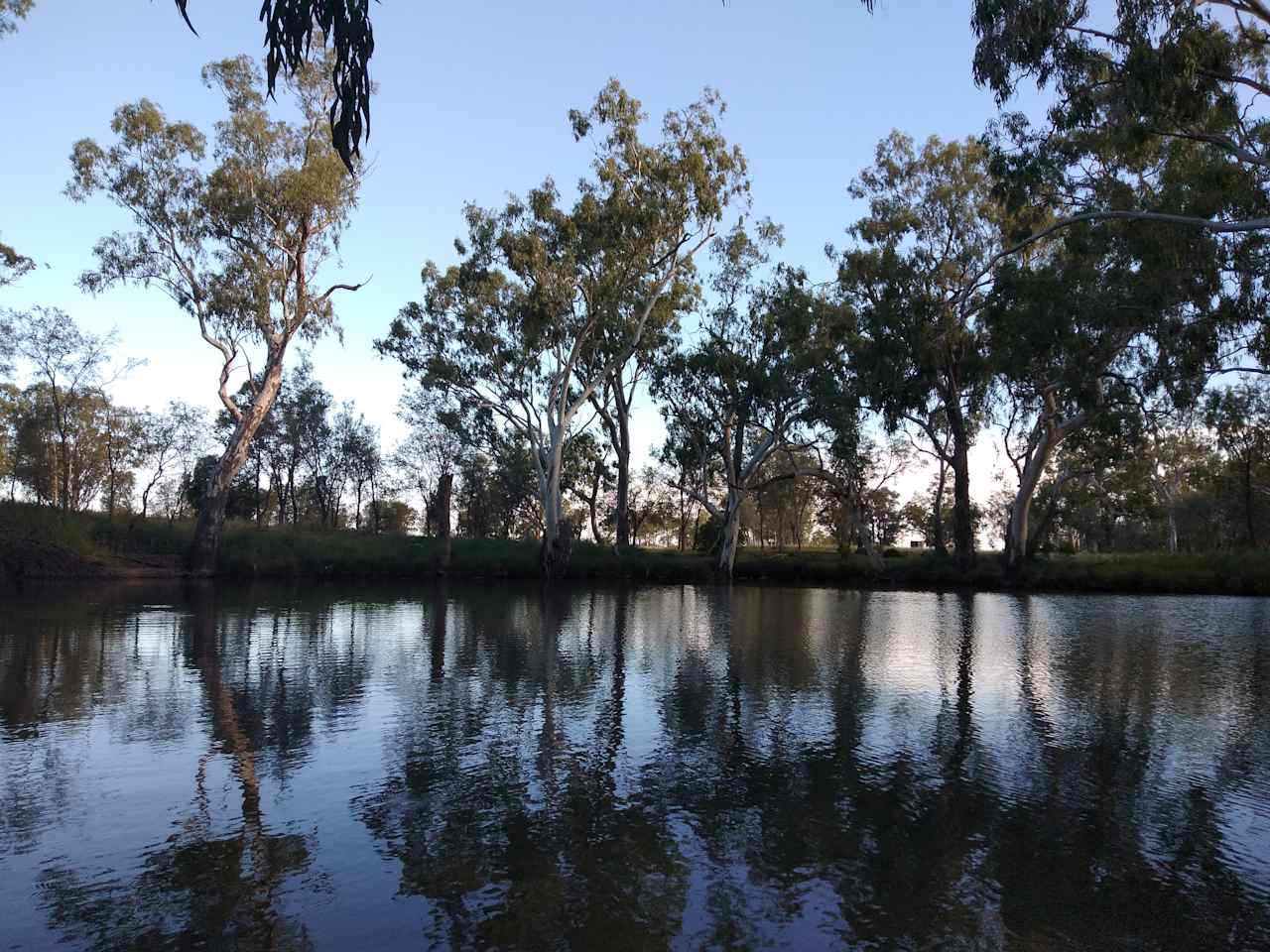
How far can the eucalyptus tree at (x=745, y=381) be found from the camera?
3922 cm

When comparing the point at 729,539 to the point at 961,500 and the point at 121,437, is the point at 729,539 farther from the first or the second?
the point at 121,437

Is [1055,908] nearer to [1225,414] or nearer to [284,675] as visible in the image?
[284,675]

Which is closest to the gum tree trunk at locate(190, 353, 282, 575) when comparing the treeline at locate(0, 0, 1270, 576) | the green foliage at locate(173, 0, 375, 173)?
the treeline at locate(0, 0, 1270, 576)

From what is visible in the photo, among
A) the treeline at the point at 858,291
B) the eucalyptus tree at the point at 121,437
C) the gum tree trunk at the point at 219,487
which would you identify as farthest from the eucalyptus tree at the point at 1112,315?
the eucalyptus tree at the point at 121,437

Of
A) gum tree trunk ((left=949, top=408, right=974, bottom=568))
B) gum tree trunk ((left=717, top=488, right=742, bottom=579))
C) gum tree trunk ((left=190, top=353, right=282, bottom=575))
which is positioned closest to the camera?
gum tree trunk ((left=190, top=353, right=282, bottom=575))

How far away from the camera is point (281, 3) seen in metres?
4.11

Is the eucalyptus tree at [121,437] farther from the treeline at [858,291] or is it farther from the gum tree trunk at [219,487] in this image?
the gum tree trunk at [219,487]

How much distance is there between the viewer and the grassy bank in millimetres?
30484

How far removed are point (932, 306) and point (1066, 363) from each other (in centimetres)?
483

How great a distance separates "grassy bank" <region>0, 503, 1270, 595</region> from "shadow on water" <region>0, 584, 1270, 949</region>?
20219 mm

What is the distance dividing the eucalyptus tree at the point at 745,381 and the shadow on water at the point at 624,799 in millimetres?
27164

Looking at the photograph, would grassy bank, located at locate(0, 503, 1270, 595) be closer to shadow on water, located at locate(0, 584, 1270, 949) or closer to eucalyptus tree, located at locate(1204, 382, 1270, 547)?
eucalyptus tree, located at locate(1204, 382, 1270, 547)

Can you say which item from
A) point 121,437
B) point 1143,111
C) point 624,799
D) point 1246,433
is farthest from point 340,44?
point 121,437

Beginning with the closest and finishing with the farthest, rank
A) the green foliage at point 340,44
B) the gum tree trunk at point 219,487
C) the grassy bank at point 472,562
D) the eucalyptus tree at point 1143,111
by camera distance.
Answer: the green foliage at point 340,44, the eucalyptus tree at point 1143,111, the grassy bank at point 472,562, the gum tree trunk at point 219,487
